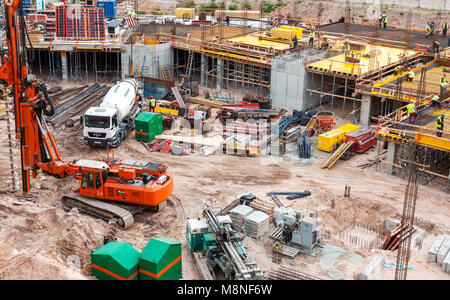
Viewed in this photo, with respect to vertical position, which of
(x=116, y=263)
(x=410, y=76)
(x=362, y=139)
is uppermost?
(x=410, y=76)

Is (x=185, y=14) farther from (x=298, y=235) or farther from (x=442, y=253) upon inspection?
(x=442, y=253)

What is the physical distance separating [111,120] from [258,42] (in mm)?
16126

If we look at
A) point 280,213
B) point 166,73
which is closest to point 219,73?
point 166,73

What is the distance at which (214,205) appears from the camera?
23.2 metres

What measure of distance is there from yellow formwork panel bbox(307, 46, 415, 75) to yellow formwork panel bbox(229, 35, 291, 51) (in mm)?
3672

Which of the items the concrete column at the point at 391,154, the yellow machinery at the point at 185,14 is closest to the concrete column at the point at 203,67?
the yellow machinery at the point at 185,14

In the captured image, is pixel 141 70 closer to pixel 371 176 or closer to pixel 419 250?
pixel 371 176

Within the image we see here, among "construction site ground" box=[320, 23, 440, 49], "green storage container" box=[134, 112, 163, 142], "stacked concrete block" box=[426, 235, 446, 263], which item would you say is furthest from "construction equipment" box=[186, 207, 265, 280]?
"construction site ground" box=[320, 23, 440, 49]

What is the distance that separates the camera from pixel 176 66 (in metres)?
41.1

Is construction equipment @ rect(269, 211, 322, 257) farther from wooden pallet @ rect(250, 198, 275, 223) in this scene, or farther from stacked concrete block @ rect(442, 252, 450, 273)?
stacked concrete block @ rect(442, 252, 450, 273)

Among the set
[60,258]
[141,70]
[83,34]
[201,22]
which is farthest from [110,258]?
[201,22]

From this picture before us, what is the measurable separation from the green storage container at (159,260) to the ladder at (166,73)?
2365cm

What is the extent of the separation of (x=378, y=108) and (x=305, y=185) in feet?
34.3

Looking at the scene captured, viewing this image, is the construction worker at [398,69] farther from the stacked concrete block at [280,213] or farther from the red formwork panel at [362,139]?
the stacked concrete block at [280,213]
